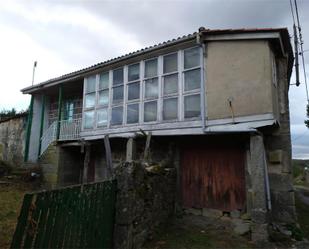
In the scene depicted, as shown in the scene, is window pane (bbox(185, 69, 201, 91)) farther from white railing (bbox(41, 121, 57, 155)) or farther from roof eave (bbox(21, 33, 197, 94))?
white railing (bbox(41, 121, 57, 155))

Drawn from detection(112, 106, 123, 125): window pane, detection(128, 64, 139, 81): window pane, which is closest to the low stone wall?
detection(112, 106, 123, 125): window pane

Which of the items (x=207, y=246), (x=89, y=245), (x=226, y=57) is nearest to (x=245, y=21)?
(x=226, y=57)

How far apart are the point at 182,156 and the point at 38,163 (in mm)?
6431

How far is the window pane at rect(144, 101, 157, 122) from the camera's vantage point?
8.25m

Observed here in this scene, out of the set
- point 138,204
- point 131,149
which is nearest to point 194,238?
point 138,204

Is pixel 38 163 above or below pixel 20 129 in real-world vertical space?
below

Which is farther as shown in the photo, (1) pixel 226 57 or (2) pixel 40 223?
(1) pixel 226 57

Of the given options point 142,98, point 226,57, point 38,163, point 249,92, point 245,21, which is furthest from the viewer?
point 38,163

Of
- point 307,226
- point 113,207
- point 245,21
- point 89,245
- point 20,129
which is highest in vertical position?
point 245,21

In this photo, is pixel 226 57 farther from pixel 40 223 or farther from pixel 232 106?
pixel 40 223

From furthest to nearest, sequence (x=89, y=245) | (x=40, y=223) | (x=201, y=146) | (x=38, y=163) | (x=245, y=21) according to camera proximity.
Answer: (x=38, y=163) < (x=245, y=21) < (x=201, y=146) < (x=89, y=245) < (x=40, y=223)

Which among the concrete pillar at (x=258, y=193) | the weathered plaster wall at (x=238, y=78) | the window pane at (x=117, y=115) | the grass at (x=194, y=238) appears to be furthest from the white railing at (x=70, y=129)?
the concrete pillar at (x=258, y=193)

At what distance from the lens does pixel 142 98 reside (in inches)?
337

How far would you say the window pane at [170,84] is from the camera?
26.2ft
